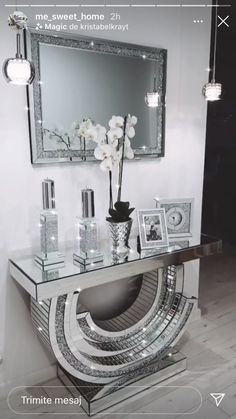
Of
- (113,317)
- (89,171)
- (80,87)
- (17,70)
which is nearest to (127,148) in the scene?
(89,171)

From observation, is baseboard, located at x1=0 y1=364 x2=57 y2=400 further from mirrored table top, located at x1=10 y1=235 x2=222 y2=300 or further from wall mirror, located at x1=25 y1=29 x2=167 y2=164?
wall mirror, located at x1=25 y1=29 x2=167 y2=164

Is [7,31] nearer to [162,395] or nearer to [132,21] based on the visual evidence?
[132,21]

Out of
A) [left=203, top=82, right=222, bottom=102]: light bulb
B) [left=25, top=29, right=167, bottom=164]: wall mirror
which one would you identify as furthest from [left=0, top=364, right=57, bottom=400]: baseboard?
[left=203, top=82, right=222, bottom=102]: light bulb

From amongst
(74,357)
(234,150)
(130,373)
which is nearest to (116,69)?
(74,357)

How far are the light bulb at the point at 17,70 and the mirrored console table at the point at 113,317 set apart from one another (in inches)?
30.7

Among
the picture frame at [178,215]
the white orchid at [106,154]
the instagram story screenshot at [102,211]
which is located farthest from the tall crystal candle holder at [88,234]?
the picture frame at [178,215]

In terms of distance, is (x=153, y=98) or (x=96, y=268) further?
(x=153, y=98)

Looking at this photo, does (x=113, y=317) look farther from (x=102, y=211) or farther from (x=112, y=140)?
(x=112, y=140)

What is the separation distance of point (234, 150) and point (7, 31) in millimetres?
2612

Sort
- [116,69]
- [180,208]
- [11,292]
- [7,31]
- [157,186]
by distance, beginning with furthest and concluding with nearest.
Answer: [157,186] < [180,208] < [116,69] < [11,292] < [7,31]

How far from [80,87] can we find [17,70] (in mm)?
431

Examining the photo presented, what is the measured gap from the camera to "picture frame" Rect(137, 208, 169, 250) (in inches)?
71.6

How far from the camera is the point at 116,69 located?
182cm

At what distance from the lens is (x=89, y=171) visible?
6.07 feet
